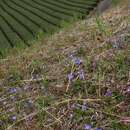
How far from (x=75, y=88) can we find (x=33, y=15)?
9.57m

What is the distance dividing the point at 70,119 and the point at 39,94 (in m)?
0.46

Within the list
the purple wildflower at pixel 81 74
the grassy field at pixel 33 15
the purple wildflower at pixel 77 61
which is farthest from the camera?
the grassy field at pixel 33 15

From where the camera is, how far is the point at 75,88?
2900 millimetres

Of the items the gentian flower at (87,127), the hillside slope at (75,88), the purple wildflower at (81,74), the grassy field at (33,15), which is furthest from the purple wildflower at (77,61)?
the grassy field at (33,15)

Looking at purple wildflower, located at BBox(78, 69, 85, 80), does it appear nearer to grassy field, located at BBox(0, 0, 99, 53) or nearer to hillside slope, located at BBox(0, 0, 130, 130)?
hillside slope, located at BBox(0, 0, 130, 130)

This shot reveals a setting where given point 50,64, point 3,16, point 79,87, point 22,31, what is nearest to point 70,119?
point 79,87

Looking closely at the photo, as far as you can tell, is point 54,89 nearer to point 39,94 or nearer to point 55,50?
point 39,94

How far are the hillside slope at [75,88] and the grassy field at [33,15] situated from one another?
6047 mm

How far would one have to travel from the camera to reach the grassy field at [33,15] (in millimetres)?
10344

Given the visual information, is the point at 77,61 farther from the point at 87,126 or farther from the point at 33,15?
the point at 33,15

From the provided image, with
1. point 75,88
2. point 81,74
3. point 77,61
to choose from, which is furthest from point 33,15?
point 75,88

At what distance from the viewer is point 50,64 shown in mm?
3562

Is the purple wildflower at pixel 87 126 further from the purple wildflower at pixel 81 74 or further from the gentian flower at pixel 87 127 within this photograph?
the purple wildflower at pixel 81 74

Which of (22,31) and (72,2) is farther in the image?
(72,2)
